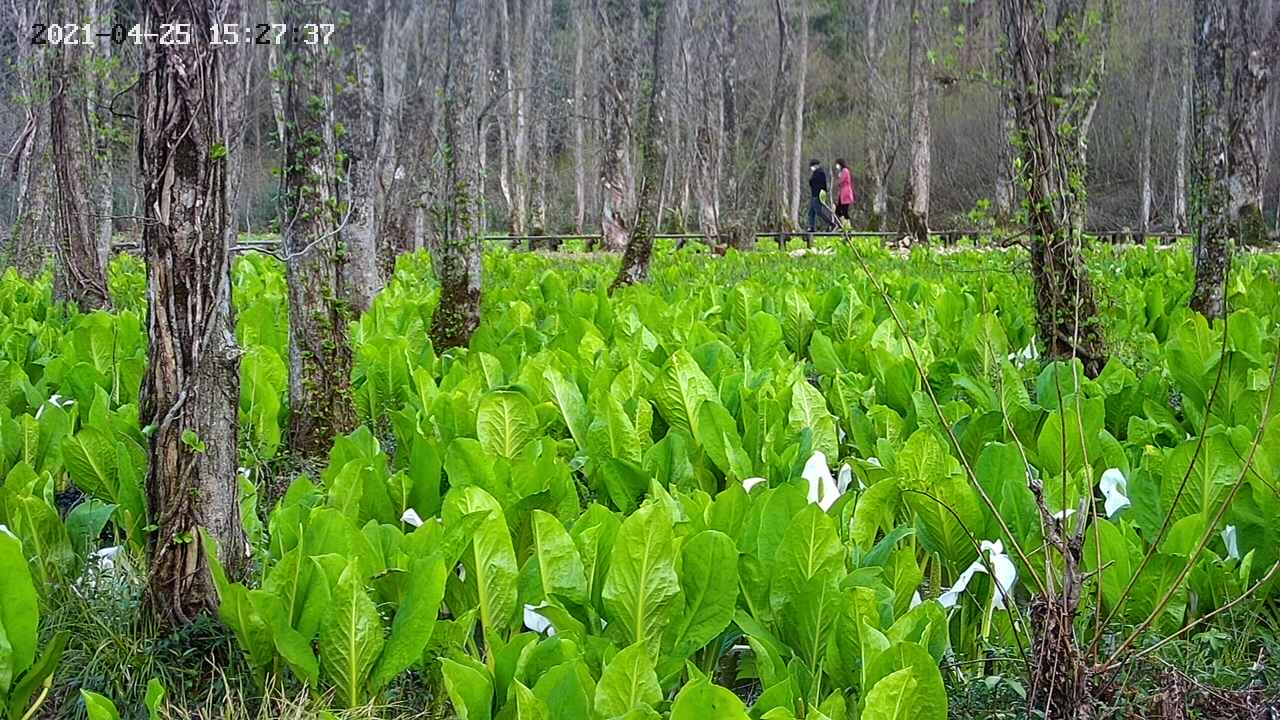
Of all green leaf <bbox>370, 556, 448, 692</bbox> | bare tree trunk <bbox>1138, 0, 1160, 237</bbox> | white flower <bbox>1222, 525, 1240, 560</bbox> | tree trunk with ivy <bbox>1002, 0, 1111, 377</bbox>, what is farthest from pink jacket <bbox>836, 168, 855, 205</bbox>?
green leaf <bbox>370, 556, 448, 692</bbox>

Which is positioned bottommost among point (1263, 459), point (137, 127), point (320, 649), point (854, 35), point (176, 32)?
point (320, 649)

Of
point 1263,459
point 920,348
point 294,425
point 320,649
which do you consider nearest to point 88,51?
point 294,425

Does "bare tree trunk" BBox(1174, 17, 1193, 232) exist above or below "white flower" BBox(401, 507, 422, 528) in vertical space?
above

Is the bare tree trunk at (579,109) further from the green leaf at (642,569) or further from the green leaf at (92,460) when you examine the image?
the green leaf at (642,569)

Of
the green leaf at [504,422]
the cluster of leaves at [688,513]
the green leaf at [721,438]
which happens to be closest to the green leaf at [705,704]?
the cluster of leaves at [688,513]

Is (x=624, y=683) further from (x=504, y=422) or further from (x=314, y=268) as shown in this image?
(x=314, y=268)

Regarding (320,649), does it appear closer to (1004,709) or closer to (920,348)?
(1004,709)

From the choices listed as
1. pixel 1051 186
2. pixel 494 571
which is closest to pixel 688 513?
pixel 494 571

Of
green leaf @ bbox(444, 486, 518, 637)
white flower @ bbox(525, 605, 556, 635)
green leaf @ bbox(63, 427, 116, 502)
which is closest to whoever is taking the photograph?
green leaf @ bbox(444, 486, 518, 637)

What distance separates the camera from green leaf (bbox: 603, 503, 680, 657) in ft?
8.32

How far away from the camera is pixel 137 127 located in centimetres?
274

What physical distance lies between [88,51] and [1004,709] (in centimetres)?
818

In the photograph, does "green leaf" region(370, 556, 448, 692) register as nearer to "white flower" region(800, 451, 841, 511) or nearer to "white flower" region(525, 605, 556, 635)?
"white flower" region(525, 605, 556, 635)

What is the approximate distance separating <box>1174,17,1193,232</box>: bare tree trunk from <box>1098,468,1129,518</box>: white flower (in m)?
23.9
